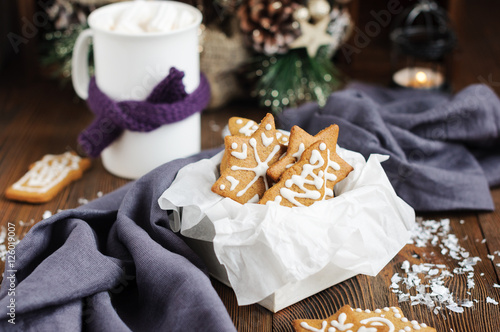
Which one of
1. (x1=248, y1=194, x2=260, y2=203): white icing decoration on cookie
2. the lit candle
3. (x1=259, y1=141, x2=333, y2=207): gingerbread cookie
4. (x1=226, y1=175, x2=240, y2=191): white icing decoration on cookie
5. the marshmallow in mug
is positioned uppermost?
the marshmallow in mug

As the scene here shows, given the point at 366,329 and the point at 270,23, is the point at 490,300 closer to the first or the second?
the point at 366,329

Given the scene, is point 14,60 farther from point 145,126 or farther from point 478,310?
point 478,310

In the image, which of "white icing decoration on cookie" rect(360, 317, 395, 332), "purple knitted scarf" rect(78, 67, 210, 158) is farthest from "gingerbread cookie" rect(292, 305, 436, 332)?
"purple knitted scarf" rect(78, 67, 210, 158)

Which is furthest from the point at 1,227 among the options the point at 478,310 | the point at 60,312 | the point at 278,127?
the point at 478,310
